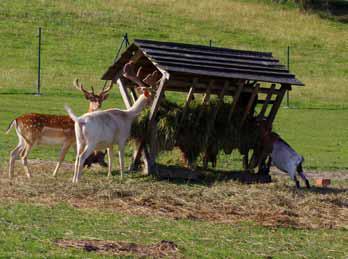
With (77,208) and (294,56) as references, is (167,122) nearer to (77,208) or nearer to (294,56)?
(77,208)

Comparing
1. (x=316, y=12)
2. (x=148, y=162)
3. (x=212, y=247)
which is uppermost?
(x=212, y=247)

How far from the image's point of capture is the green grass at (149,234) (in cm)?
988

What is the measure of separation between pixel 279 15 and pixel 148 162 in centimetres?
4004

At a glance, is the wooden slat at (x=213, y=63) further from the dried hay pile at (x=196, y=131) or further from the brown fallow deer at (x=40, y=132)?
the brown fallow deer at (x=40, y=132)

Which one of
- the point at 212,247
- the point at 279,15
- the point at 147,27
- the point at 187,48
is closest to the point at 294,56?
the point at 147,27

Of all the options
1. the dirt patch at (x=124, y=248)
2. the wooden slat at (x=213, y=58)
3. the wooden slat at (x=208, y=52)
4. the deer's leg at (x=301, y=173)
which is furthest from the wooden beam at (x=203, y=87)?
the dirt patch at (x=124, y=248)

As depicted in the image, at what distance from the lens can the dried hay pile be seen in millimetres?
15812

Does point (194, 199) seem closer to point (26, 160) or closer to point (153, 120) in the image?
point (153, 120)

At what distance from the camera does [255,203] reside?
1362cm

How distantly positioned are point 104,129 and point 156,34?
31239mm

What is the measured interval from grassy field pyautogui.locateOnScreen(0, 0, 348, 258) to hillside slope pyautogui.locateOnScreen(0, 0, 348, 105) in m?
0.10

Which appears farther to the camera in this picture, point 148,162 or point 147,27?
point 147,27

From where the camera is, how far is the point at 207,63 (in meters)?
16.1

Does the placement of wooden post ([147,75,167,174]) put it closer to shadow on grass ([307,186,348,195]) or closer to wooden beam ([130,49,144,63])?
wooden beam ([130,49,144,63])
